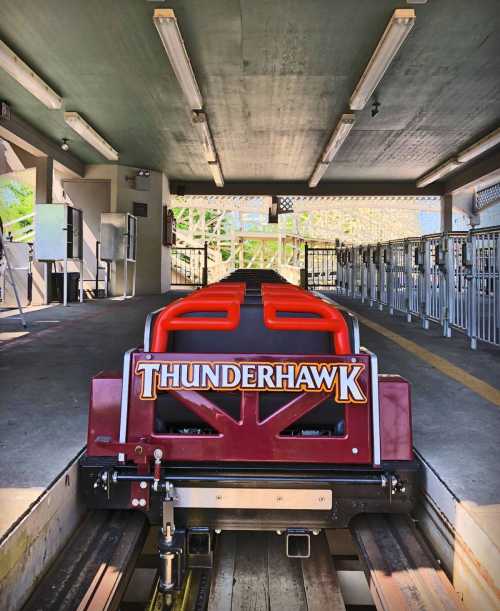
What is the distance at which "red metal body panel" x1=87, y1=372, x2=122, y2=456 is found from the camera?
6.45 feet

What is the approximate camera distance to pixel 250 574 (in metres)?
2.08

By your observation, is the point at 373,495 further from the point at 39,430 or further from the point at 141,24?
the point at 141,24

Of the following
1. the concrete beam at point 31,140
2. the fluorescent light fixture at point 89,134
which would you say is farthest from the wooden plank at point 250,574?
the concrete beam at point 31,140

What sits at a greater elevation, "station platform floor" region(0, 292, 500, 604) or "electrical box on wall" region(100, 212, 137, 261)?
"electrical box on wall" region(100, 212, 137, 261)

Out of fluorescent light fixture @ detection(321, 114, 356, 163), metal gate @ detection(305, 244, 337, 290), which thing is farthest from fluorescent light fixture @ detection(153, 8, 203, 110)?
metal gate @ detection(305, 244, 337, 290)

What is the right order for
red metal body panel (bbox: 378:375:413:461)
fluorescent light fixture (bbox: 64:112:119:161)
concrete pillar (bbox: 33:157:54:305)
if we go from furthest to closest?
concrete pillar (bbox: 33:157:54:305), fluorescent light fixture (bbox: 64:112:119:161), red metal body panel (bbox: 378:375:413:461)

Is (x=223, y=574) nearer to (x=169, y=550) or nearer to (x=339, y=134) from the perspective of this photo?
(x=169, y=550)

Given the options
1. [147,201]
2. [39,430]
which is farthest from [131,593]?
[147,201]

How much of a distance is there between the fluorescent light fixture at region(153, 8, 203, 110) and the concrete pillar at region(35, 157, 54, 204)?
419 cm

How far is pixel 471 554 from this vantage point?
1.65m

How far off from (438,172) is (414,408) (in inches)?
485

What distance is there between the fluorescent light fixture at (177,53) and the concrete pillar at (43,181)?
419cm

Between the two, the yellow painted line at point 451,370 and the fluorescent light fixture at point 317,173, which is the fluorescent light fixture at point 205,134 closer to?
the fluorescent light fixture at point 317,173

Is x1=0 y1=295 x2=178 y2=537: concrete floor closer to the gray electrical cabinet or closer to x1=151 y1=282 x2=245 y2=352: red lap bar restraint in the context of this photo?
x1=151 y1=282 x2=245 y2=352: red lap bar restraint
